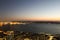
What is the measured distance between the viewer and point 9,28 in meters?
2.86

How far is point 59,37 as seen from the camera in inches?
111

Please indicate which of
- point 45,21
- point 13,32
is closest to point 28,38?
point 13,32

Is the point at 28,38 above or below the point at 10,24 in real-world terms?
below

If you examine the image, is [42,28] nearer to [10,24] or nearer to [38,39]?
[38,39]

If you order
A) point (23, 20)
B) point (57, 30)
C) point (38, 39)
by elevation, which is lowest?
point (38, 39)

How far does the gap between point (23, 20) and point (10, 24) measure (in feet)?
1.04

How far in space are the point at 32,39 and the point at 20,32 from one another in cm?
28

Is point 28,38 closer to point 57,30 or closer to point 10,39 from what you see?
point 10,39

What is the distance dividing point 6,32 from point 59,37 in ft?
3.44

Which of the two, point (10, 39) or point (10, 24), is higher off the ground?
point (10, 24)

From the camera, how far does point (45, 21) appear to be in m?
3.07

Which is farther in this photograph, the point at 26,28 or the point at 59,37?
the point at 26,28

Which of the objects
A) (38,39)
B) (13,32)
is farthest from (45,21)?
(13,32)

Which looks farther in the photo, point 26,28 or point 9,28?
point 26,28
